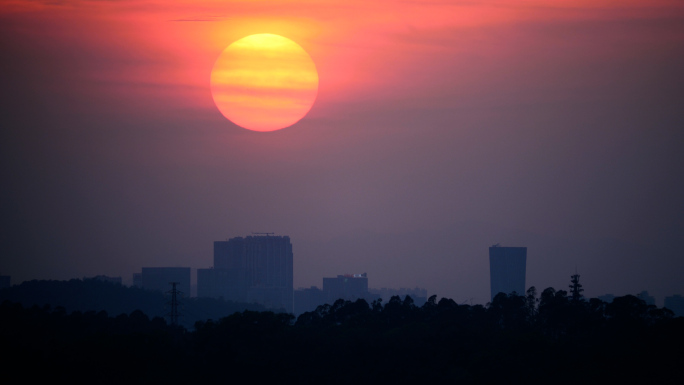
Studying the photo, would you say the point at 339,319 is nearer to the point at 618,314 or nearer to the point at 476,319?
the point at 476,319

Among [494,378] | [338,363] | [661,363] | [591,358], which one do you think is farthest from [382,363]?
[661,363]

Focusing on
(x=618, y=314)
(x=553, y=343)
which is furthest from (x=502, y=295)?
(x=553, y=343)

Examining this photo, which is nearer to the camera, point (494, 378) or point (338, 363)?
point (494, 378)

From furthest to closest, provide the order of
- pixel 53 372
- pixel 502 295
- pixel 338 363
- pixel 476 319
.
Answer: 1. pixel 502 295
2. pixel 476 319
3. pixel 338 363
4. pixel 53 372

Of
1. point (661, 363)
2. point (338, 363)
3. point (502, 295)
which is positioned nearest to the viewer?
point (661, 363)

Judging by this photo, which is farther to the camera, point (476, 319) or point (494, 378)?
point (476, 319)

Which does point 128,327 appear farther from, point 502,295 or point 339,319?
point 502,295
